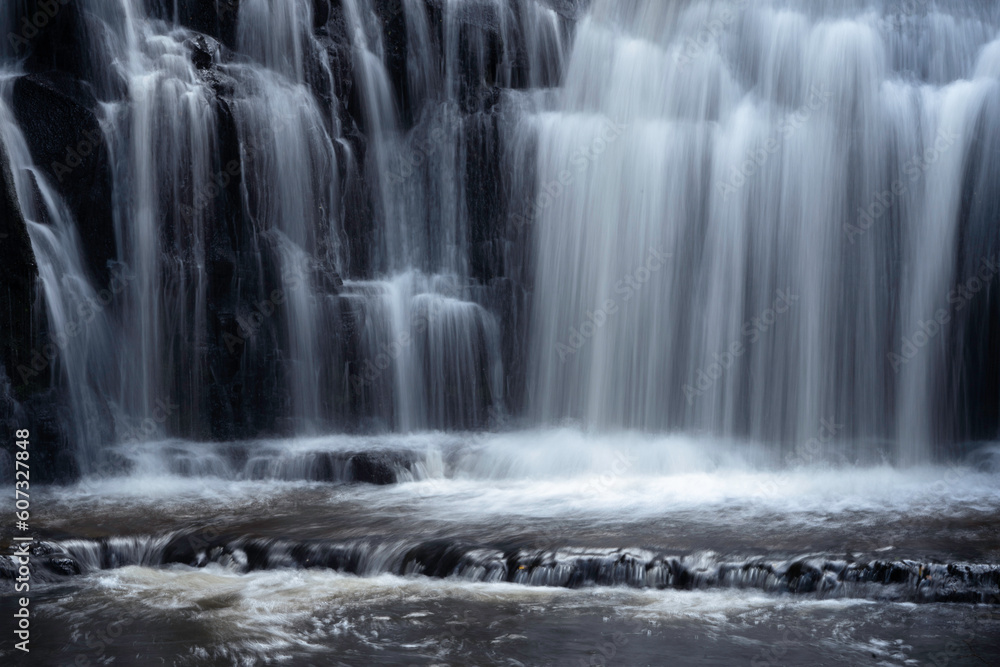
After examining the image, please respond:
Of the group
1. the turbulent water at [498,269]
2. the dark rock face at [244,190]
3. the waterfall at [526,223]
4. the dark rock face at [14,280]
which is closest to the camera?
the dark rock face at [14,280]

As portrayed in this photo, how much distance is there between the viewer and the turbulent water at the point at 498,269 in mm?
10570

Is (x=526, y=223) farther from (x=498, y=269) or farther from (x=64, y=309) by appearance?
(x=64, y=309)

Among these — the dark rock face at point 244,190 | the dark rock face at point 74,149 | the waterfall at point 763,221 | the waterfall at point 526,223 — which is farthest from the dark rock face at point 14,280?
the waterfall at point 763,221

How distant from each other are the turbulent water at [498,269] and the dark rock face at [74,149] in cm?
4

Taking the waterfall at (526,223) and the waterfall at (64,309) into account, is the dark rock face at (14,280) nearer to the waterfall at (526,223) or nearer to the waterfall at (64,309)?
the waterfall at (64,309)

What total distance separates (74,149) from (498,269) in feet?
18.6

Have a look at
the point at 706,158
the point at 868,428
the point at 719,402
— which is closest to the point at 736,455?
the point at 719,402

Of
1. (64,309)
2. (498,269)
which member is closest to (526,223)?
(498,269)

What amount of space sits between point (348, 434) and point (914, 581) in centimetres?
746

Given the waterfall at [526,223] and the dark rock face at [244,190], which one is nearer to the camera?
the waterfall at [526,223]

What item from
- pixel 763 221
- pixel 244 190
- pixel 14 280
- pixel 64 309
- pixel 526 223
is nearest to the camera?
pixel 14 280

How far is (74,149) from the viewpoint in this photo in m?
11.7

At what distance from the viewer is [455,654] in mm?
6203

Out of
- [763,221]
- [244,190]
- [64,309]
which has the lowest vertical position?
[64,309]
